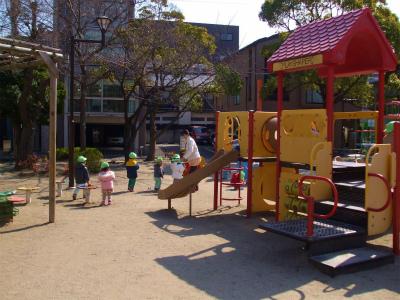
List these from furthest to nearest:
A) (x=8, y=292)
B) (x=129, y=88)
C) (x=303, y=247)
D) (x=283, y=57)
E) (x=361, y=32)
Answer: (x=129, y=88)
(x=283, y=57)
(x=361, y=32)
(x=303, y=247)
(x=8, y=292)

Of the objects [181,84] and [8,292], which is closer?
[8,292]

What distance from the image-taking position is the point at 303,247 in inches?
288

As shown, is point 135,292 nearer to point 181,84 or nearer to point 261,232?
point 261,232

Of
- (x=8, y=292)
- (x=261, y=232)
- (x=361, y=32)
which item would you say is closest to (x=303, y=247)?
(x=261, y=232)

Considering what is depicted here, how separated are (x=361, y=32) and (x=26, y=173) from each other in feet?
41.7

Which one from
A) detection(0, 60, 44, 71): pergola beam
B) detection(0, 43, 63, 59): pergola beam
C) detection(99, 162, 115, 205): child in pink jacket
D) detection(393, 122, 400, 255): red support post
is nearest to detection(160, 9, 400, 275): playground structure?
detection(393, 122, 400, 255): red support post

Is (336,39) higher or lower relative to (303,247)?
higher

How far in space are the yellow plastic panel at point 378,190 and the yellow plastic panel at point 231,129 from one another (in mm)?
3590

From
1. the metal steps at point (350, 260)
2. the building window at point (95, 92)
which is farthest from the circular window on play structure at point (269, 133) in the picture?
the building window at point (95, 92)

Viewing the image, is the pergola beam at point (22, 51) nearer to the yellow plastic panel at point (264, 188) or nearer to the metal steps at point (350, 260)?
the yellow plastic panel at point (264, 188)

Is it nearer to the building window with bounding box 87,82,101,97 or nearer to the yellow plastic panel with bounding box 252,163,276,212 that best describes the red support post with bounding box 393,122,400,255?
the yellow plastic panel with bounding box 252,163,276,212

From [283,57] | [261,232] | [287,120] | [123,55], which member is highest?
[123,55]

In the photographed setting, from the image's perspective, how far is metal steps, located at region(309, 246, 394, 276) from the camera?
5.96 metres

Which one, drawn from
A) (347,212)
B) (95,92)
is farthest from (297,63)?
(95,92)
